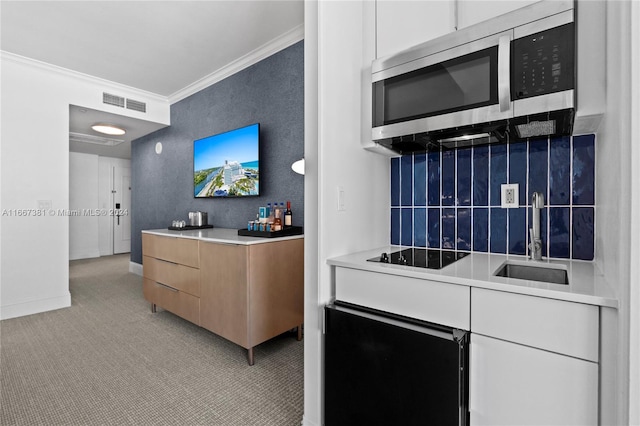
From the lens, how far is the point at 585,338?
0.90 metres

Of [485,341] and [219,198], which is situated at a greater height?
[219,198]

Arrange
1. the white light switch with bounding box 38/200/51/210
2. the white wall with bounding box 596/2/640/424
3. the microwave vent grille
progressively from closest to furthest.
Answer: the white wall with bounding box 596/2/640/424
the microwave vent grille
the white light switch with bounding box 38/200/51/210

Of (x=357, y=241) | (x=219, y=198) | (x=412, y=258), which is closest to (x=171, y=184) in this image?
(x=219, y=198)

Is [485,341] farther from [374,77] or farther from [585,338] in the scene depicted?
[374,77]

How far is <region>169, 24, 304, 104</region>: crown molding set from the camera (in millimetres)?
2764

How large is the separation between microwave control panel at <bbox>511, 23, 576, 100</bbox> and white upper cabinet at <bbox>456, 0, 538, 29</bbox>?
219 millimetres

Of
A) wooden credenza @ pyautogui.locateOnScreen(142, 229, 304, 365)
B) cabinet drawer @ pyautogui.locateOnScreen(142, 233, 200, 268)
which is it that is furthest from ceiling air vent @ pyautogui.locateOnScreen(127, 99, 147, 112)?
wooden credenza @ pyautogui.locateOnScreen(142, 229, 304, 365)

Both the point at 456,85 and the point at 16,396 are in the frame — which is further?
the point at 16,396

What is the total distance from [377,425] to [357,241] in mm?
807

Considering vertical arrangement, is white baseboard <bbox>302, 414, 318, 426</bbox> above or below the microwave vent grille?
below

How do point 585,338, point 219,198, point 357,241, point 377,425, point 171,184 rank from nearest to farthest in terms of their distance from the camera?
point 585,338
point 377,425
point 357,241
point 219,198
point 171,184

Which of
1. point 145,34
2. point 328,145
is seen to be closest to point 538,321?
point 328,145

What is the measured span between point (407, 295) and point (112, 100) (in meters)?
4.27

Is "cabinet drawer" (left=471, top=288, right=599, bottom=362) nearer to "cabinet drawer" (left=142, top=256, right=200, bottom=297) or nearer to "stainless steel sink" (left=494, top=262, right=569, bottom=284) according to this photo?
"stainless steel sink" (left=494, top=262, right=569, bottom=284)
